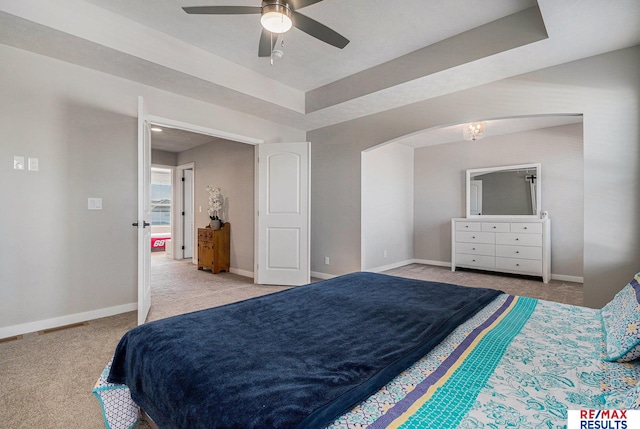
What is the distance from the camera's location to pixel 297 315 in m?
1.49

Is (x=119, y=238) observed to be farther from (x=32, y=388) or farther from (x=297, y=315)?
(x=297, y=315)

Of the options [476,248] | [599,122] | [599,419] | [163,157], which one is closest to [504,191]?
[476,248]

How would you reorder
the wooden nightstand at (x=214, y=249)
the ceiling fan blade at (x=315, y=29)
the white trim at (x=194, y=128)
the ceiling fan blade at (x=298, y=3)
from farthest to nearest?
the wooden nightstand at (x=214, y=249), the white trim at (x=194, y=128), the ceiling fan blade at (x=315, y=29), the ceiling fan blade at (x=298, y=3)

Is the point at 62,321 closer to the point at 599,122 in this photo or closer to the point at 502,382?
the point at 502,382

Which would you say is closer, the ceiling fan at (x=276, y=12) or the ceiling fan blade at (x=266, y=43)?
the ceiling fan at (x=276, y=12)

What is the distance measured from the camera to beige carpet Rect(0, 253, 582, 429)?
5.33ft

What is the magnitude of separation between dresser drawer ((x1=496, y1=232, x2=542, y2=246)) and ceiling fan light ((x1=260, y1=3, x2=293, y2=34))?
15.7 feet

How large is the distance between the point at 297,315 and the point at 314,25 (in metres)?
1.96

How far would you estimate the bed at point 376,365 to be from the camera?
2.57 ft

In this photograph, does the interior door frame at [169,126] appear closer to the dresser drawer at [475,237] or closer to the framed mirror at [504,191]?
the dresser drawer at [475,237]

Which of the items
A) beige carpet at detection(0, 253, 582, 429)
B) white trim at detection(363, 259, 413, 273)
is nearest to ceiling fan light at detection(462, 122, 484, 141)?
beige carpet at detection(0, 253, 582, 429)

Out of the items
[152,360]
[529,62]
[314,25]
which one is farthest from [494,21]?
[152,360]

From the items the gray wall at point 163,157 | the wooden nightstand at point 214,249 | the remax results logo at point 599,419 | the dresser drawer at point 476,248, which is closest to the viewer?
the remax results logo at point 599,419

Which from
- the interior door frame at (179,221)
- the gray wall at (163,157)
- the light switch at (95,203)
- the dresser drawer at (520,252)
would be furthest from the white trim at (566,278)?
the gray wall at (163,157)
